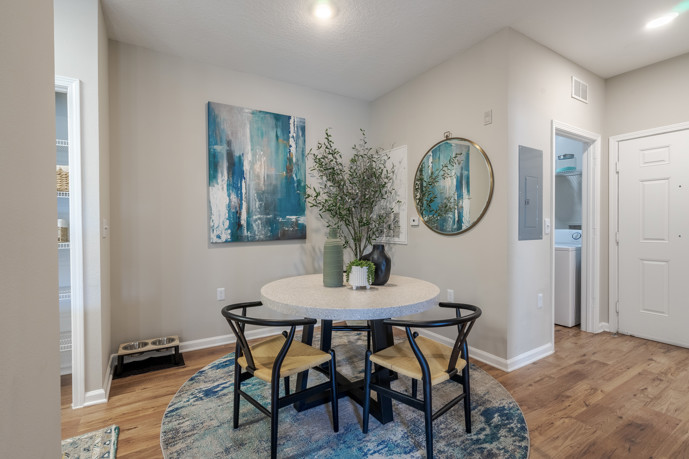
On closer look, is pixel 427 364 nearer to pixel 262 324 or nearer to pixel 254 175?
pixel 262 324

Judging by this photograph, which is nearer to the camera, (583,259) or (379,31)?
(379,31)

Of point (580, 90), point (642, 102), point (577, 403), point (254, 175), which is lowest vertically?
point (577, 403)

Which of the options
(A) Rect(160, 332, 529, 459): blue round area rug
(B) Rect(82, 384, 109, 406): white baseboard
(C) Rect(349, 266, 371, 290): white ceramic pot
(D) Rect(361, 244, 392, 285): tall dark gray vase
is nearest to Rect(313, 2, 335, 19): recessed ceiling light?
(D) Rect(361, 244, 392, 285): tall dark gray vase

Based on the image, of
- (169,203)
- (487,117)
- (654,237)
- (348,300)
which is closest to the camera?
(348,300)

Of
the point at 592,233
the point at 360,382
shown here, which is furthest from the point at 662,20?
the point at 360,382

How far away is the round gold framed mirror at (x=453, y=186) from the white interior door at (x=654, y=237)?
5.86 ft

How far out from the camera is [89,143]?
6.83 ft

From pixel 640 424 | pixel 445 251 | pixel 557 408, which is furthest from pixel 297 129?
pixel 640 424

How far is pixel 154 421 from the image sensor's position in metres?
1.92

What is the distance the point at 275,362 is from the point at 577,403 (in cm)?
195

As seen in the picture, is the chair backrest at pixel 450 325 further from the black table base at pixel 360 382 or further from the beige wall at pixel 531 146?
the beige wall at pixel 531 146

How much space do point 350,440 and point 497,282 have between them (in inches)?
64.9

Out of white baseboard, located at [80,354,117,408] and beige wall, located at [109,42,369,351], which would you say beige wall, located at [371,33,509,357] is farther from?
white baseboard, located at [80,354,117,408]

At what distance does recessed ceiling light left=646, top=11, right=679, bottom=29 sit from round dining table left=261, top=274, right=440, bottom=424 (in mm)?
2647
